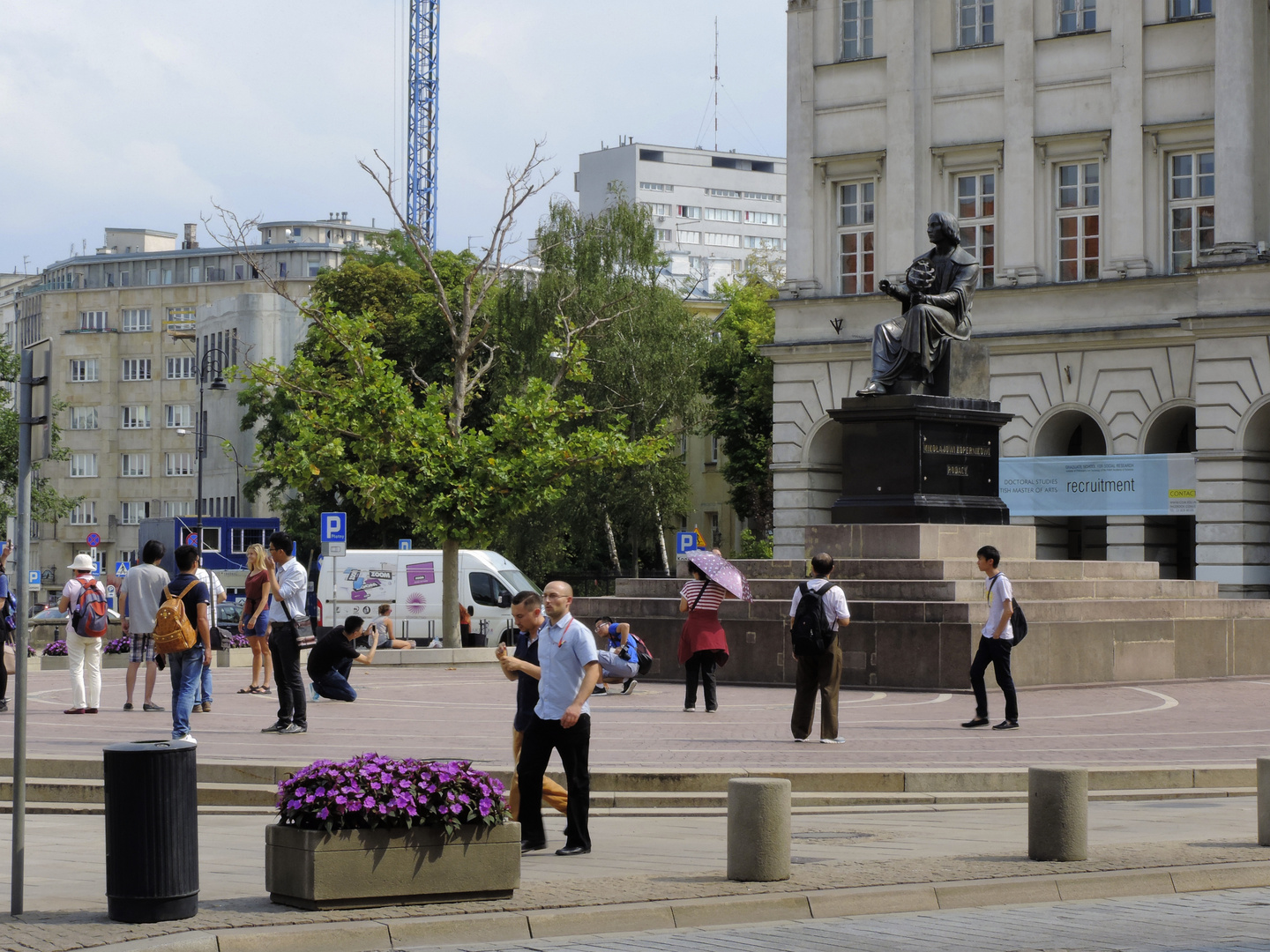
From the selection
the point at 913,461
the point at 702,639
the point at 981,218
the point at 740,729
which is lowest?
the point at 740,729

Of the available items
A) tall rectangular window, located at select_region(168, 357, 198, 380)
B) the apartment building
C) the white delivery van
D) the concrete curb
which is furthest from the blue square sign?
tall rectangular window, located at select_region(168, 357, 198, 380)

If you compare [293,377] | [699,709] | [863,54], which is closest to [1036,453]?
[863,54]

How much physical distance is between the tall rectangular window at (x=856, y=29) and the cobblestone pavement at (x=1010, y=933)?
42399 mm

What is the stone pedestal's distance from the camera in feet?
84.6

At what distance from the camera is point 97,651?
21328 mm

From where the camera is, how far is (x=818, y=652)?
1734 cm

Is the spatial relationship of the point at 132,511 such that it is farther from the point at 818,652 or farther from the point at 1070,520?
the point at 818,652

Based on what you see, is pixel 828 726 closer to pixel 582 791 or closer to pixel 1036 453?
pixel 582 791

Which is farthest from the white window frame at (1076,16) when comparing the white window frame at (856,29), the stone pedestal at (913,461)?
the stone pedestal at (913,461)

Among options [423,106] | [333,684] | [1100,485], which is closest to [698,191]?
[423,106]

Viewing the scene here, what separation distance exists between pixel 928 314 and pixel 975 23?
2514 cm

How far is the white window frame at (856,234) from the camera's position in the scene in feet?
165

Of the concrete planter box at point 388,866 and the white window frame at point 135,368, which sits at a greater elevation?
the white window frame at point 135,368

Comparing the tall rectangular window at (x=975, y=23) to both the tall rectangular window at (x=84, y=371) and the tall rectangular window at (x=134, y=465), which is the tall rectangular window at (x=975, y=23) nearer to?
the tall rectangular window at (x=134, y=465)
